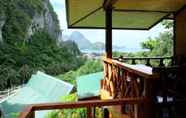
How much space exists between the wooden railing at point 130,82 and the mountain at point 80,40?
4918 cm

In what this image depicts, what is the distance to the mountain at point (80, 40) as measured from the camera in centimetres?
5719

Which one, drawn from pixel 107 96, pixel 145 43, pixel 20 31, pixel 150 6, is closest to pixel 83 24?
pixel 150 6

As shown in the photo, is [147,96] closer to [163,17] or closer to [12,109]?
[163,17]

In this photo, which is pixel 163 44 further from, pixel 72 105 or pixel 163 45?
pixel 72 105

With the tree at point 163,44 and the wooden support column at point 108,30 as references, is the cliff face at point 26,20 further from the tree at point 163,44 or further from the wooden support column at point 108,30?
the wooden support column at point 108,30

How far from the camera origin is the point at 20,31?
145ft

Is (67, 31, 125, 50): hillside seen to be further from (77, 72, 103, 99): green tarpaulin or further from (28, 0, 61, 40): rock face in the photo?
(77, 72, 103, 99): green tarpaulin

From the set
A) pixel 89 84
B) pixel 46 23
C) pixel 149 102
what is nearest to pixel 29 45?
pixel 46 23

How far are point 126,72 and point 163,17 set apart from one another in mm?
4259

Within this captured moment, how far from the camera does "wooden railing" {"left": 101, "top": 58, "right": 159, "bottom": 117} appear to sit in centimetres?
354

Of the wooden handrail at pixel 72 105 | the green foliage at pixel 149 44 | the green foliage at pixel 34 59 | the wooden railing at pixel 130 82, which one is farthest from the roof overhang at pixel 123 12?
the green foliage at pixel 34 59

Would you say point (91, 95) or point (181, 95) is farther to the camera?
point (91, 95)

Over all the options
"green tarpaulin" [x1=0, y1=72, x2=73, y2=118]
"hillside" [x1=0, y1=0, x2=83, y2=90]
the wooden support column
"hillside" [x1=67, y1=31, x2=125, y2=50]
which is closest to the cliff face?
"hillside" [x1=0, y1=0, x2=83, y2=90]

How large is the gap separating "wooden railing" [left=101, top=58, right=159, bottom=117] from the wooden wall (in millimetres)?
2512
